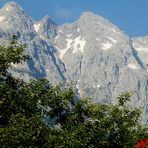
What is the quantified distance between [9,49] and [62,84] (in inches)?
261

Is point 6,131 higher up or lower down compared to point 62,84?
lower down

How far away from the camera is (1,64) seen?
43.8 meters

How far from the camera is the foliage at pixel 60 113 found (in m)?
40.2

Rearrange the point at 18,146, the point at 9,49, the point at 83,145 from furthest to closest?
the point at 9,49
the point at 83,145
the point at 18,146

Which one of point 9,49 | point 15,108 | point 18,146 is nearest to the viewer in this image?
point 18,146

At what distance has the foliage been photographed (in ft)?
132

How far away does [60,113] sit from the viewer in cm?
4638

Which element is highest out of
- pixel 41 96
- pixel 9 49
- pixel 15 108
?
pixel 9 49

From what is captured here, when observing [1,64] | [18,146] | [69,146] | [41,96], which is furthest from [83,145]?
[1,64]

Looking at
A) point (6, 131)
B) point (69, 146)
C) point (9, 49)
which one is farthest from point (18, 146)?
point (9, 49)

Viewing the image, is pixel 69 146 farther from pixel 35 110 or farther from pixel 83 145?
pixel 35 110

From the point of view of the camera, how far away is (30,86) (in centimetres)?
4591

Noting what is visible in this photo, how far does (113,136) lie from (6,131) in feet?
40.0

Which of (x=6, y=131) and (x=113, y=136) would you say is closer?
(x=6, y=131)
